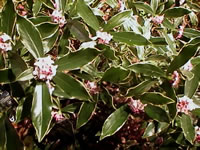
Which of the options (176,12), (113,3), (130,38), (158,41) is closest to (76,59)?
(130,38)

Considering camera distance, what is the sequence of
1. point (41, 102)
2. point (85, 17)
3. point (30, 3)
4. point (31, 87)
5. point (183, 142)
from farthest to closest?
1. point (30, 3)
2. point (183, 142)
3. point (85, 17)
4. point (31, 87)
5. point (41, 102)

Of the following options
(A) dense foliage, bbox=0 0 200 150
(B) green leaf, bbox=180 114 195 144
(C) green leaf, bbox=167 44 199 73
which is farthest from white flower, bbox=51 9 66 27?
(B) green leaf, bbox=180 114 195 144

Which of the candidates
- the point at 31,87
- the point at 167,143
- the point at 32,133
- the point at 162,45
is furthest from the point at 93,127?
the point at 31,87

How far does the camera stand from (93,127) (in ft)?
6.71

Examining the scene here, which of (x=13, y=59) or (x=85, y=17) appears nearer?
(x=13, y=59)

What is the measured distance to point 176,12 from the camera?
1818 mm

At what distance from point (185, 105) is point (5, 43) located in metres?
0.70

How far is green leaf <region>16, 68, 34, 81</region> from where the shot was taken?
3.84 feet

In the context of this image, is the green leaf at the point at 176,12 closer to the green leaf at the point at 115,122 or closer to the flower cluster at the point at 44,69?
the green leaf at the point at 115,122

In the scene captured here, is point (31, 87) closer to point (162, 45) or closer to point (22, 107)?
point (22, 107)

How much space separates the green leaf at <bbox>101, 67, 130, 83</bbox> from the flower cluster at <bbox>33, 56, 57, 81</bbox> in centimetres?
23

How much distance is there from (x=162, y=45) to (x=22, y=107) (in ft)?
2.17

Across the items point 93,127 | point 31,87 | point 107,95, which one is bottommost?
point 93,127

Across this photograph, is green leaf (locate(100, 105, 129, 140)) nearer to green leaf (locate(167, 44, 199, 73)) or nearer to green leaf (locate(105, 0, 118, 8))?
green leaf (locate(167, 44, 199, 73))
